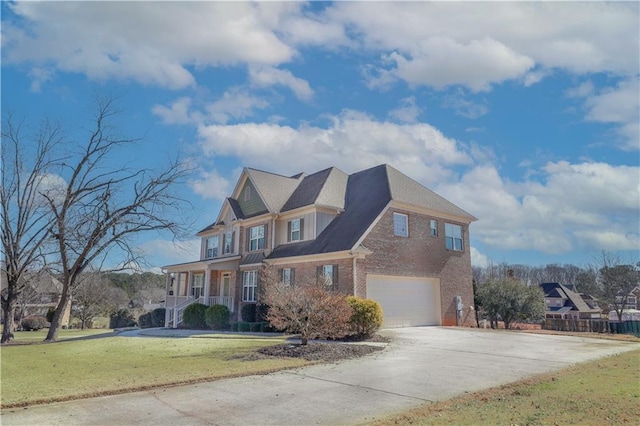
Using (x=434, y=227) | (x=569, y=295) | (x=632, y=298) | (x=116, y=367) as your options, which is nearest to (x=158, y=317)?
(x=434, y=227)

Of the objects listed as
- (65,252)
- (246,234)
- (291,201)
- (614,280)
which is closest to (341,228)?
(291,201)

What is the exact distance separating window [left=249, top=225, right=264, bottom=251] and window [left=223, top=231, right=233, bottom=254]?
115 inches

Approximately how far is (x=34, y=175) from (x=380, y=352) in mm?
20681

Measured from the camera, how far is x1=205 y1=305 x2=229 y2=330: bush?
81.7ft

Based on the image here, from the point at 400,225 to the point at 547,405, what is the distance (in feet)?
53.8

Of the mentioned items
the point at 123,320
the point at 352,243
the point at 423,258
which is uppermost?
the point at 352,243

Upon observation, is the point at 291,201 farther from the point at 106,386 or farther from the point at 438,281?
the point at 106,386

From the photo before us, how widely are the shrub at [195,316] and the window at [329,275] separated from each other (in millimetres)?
8981

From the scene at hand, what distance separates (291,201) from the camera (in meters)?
27.7

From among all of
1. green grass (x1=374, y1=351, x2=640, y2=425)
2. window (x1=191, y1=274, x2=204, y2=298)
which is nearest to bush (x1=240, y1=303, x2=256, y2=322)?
window (x1=191, y1=274, x2=204, y2=298)

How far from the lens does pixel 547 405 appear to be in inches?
273

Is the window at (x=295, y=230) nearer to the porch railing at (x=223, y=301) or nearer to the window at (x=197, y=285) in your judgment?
the porch railing at (x=223, y=301)

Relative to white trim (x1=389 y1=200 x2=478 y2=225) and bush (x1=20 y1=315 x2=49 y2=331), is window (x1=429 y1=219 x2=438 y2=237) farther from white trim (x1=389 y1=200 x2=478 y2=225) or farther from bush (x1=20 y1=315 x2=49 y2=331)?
bush (x1=20 y1=315 x2=49 y2=331)

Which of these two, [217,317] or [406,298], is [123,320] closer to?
[217,317]
